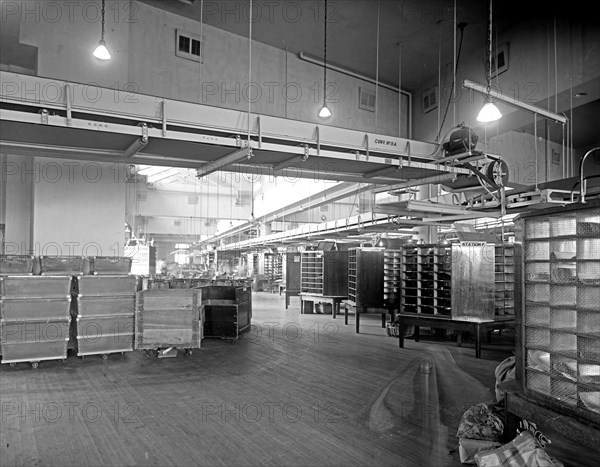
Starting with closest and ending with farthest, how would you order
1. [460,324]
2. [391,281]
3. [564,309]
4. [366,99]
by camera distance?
[564,309] < [460,324] < [391,281] < [366,99]

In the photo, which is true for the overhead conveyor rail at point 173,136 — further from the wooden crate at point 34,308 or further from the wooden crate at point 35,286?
the wooden crate at point 34,308

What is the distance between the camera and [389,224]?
11.8 metres

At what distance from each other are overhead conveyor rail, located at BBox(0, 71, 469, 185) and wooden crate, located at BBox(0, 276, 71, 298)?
188 centimetres

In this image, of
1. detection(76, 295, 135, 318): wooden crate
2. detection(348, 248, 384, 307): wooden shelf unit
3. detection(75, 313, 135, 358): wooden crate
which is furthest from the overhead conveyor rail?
detection(348, 248, 384, 307): wooden shelf unit

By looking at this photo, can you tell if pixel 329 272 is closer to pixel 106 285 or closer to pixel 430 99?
pixel 430 99

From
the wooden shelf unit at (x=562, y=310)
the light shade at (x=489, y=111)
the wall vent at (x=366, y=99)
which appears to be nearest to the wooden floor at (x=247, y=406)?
the wooden shelf unit at (x=562, y=310)

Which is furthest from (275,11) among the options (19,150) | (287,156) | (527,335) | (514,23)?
(527,335)

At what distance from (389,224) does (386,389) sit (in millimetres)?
6752

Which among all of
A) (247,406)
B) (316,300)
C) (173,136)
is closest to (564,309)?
(247,406)

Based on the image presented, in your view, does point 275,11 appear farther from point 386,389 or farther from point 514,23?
point 386,389

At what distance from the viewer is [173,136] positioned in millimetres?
5422

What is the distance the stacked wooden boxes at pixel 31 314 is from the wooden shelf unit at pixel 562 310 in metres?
6.30

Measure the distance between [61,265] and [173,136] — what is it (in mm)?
3321

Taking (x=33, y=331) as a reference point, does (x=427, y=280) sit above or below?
above
